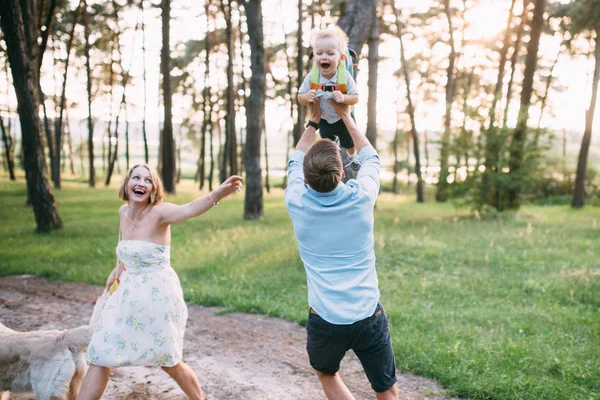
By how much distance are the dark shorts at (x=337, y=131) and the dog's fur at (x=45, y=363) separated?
2.41 meters

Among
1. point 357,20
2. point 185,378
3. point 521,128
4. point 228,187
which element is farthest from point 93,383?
point 521,128

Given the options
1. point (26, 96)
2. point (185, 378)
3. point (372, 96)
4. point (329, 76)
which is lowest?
point (185, 378)

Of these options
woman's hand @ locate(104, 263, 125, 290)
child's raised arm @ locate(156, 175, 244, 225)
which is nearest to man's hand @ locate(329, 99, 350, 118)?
child's raised arm @ locate(156, 175, 244, 225)

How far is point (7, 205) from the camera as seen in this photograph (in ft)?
64.4

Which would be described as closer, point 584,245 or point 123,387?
point 123,387

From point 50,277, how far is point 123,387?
5.41m

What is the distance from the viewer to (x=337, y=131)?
408 cm

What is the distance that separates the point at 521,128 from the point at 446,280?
36.0 ft

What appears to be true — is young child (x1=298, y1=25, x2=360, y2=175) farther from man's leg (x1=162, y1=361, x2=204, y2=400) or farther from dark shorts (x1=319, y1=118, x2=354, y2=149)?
man's leg (x1=162, y1=361, x2=204, y2=400)

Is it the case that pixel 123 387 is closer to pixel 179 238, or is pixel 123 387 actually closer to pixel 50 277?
pixel 50 277

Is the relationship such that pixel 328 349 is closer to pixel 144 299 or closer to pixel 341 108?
pixel 144 299

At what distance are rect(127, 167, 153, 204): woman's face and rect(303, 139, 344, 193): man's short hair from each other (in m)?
1.50

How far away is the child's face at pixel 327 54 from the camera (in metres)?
3.60

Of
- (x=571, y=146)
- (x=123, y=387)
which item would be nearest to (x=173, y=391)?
(x=123, y=387)
